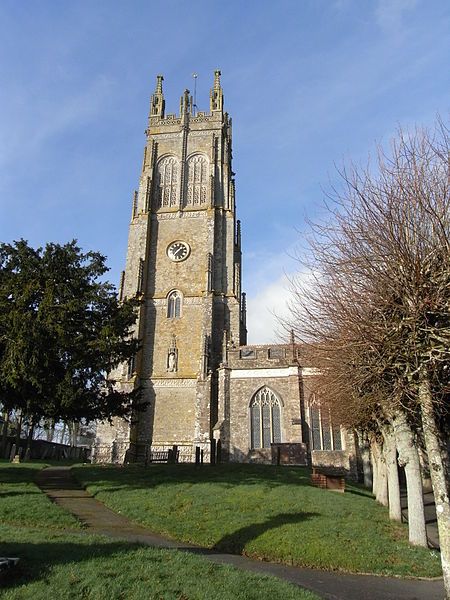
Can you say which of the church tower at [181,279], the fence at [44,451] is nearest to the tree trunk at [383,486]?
the church tower at [181,279]

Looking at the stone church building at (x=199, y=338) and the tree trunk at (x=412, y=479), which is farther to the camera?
the stone church building at (x=199, y=338)

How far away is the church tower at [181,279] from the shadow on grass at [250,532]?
16466 millimetres

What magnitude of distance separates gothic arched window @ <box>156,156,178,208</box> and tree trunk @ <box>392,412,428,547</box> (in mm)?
31408

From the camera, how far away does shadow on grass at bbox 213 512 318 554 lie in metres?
9.81

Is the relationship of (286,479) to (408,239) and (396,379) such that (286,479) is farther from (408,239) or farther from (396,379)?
→ (408,239)

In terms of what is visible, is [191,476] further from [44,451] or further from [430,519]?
[44,451]

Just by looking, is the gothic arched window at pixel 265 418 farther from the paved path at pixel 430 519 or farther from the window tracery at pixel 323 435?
the paved path at pixel 430 519

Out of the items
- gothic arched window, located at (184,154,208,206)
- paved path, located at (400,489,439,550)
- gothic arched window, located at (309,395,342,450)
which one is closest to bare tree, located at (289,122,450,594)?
paved path, located at (400,489,439,550)

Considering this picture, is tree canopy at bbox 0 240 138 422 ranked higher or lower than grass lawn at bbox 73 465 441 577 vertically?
higher

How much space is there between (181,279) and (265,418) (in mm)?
13202

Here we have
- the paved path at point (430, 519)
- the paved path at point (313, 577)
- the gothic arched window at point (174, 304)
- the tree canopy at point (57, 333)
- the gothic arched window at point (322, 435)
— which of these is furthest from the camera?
the gothic arched window at point (174, 304)

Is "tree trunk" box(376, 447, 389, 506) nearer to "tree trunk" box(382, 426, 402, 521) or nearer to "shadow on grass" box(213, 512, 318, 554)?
"tree trunk" box(382, 426, 402, 521)

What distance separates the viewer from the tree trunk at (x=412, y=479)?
10719mm

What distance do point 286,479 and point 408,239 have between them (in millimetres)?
12780
